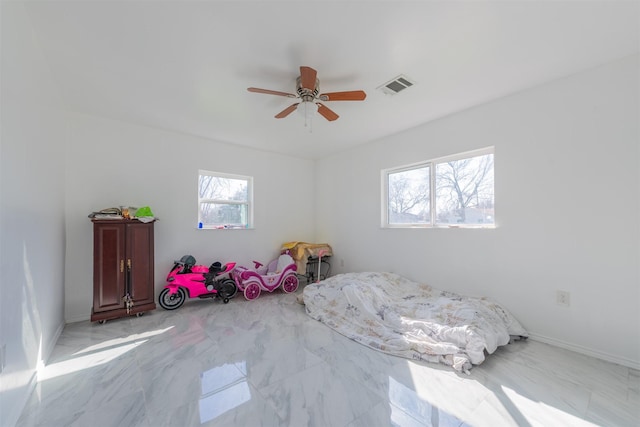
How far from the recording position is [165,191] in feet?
11.5

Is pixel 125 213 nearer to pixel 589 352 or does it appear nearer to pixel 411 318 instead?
pixel 411 318

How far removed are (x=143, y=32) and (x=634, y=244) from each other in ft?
13.1

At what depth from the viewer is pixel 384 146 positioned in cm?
388

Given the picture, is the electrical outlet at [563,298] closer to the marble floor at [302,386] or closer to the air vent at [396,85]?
the marble floor at [302,386]

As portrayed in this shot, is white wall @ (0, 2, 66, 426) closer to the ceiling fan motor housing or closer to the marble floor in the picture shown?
the marble floor

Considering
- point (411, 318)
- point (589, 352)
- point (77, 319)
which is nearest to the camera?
point (589, 352)

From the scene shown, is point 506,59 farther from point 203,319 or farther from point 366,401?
point 203,319

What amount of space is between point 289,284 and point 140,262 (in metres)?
2.05

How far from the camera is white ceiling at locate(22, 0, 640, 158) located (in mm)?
1579

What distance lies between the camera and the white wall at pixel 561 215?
200 cm

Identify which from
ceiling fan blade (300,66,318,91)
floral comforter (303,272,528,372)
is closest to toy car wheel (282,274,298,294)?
floral comforter (303,272,528,372)

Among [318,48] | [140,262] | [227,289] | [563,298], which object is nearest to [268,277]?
[227,289]

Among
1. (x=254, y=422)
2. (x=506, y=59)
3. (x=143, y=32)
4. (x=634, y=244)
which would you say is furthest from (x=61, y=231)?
(x=634, y=244)

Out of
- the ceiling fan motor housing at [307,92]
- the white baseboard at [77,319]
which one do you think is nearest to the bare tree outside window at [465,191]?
the ceiling fan motor housing at [307,92]
